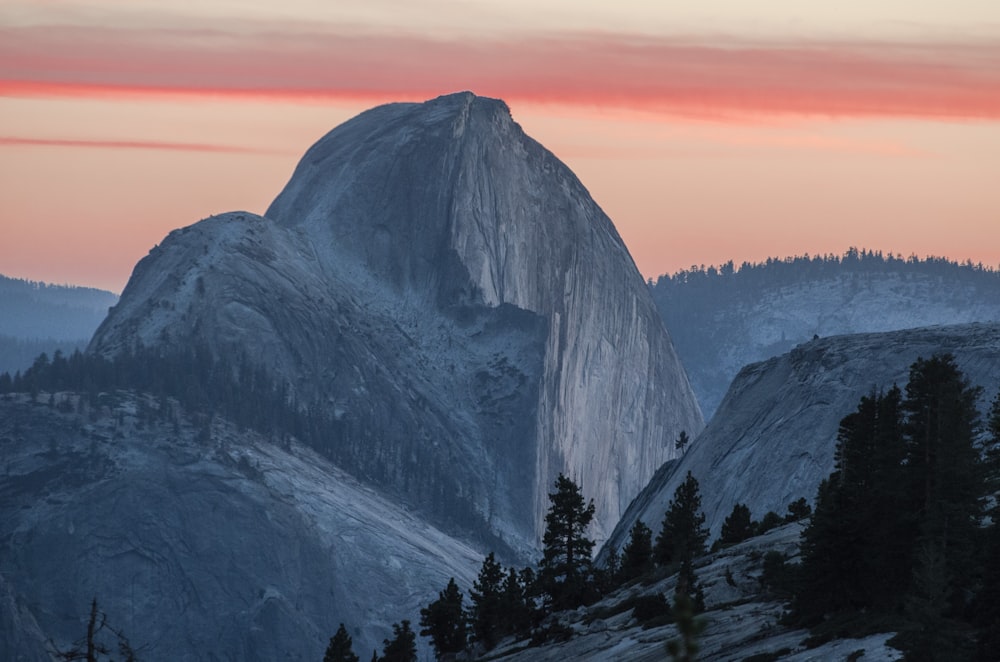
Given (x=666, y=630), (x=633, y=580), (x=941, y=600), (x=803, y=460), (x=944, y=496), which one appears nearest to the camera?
(x=941, y=600)

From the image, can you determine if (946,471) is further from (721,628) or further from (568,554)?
(568,554)

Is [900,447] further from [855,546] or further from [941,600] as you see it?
[941,600]

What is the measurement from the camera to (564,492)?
11862cm

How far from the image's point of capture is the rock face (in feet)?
527

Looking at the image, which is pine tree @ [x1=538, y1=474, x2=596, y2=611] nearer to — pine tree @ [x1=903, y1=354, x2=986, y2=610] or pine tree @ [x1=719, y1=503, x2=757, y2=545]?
pine tree @ [x1=719, y1=503, x2=757, y2=545]

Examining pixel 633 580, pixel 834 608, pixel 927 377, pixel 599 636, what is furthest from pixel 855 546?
pixel 633 580

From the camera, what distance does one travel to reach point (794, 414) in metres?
170

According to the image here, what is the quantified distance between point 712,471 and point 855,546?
89.3 meters

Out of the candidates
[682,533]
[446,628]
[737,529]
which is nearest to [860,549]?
[682,533]

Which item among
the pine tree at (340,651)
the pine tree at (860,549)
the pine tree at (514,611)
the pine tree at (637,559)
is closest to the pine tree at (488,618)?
the pine tree at (514,611)

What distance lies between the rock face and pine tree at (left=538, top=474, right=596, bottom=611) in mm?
38585

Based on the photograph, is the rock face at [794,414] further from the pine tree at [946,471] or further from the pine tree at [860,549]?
the pine tree at [860,549]

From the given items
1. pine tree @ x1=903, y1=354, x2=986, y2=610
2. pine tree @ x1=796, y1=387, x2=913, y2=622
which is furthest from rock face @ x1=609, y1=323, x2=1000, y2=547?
pine tree @ x1=796, y1=387, x2=913, y2=622

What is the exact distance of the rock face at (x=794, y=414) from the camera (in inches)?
6324
